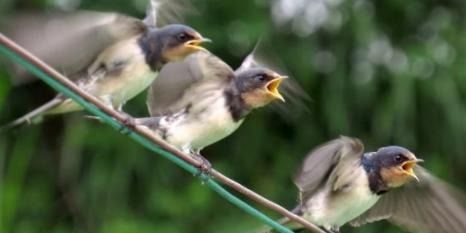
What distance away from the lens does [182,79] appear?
2875mm

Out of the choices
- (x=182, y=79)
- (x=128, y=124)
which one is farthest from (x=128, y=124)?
(x=182, y=79)

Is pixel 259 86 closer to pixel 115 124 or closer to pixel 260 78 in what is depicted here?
pixel 260 78

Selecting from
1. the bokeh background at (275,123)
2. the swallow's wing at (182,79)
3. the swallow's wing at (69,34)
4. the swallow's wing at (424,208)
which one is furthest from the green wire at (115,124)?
the bokeh background at (275,123)

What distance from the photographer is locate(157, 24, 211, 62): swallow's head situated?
266 cm

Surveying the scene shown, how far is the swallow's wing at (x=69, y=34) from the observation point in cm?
247

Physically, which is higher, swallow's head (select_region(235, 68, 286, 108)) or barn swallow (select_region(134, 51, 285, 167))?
swallow's head (select_region(235, 68, 286, 108))

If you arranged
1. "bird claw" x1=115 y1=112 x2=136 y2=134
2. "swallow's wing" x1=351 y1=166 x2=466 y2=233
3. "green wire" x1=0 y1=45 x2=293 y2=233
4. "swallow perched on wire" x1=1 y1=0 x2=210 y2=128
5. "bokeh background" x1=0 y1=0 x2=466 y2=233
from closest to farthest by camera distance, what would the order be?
"green wire" x1=0 y1=45 x2=293 y2=233
"bird claw" x1=115 y1=112 x2=136 y2=134
"swallow perched on wire" x1=1 y1=0 x2=210 y2=128
"swallow's wing" x1=351 y1=166 x2=466 y2=233
"bokeh background" x1=0 y1=0 x2=466 y2=233

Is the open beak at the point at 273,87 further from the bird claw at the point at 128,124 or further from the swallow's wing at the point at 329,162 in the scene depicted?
the bird claw at the point at 128,124

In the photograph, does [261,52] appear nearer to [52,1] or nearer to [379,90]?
[52,1]

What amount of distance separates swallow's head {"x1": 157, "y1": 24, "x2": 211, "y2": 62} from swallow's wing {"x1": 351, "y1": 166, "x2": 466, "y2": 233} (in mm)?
549

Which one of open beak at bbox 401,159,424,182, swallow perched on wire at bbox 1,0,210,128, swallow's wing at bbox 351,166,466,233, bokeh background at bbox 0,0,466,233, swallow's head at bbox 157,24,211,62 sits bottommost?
bokeh background at bbox 0,0,466,233

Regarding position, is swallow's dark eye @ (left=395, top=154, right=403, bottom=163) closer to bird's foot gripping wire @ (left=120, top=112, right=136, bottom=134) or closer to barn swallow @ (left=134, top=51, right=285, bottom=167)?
barn swallow @ (left=134, top=51, right=285, bottom=167)

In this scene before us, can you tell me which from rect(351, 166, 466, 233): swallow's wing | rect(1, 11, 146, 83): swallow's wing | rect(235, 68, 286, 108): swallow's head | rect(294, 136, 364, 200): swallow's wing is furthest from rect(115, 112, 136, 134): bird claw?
rect(351, 166, 466, 233): swallow's wing

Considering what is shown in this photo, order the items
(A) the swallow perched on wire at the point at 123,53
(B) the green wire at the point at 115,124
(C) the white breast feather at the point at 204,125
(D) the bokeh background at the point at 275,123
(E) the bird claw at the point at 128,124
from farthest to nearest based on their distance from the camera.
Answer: (D) the bokeh background at the point at 275,123 → (C) the white breast feather at the point at 204,125 → (A) the swallow perched on wire at the point at 123,53 → (E) the bird claw at the point at 128,124 → (B) the green wire at the point at 115,124
